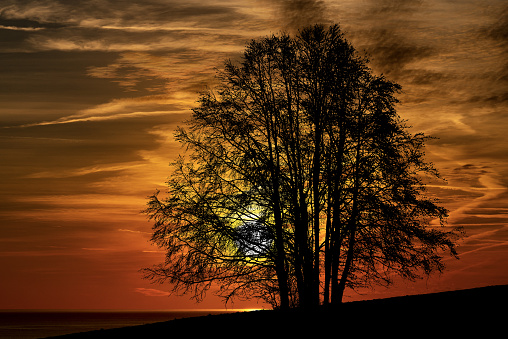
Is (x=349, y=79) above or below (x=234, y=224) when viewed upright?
above

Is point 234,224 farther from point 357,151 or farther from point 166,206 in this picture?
point 357,151

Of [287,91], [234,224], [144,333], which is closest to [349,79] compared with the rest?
[287,91]

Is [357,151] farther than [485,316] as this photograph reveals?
Yes

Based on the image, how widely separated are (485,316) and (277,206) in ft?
28.2

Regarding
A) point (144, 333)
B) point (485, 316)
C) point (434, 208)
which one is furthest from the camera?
point (434, 208)

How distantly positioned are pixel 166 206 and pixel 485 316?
11.4 metres

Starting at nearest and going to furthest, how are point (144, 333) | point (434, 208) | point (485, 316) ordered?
1. point (485, 316)
2. point (144, 333)
3. point (434, 208)

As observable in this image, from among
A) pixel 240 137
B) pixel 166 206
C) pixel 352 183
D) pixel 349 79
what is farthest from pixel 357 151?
pixel 166 206

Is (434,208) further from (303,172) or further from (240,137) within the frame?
(240,137)

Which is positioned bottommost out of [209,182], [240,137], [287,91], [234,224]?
[234,224]

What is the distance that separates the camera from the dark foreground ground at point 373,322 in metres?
15.5

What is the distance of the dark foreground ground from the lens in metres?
15.5

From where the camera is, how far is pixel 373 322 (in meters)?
16.7

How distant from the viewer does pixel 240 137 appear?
23750mm
